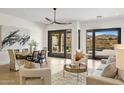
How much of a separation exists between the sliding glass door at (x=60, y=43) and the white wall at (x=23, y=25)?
88cm

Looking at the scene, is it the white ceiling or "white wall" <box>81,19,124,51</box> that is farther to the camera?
"white wall" <box>81,19,124,51</box>

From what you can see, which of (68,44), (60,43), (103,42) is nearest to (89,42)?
(103,42)

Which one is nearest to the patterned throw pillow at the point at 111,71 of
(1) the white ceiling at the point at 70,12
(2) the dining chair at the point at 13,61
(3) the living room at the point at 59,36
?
(3) the living room at the point at 59,36

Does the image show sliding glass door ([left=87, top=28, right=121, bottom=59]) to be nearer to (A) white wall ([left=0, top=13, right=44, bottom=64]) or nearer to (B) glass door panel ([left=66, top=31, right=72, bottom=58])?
(B) glass door panel ([left=66, top=31, right=72, bottom=58])

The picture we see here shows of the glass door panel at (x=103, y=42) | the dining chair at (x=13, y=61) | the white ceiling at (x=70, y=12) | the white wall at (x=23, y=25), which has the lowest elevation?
the dining chair at (x=13, y=61)

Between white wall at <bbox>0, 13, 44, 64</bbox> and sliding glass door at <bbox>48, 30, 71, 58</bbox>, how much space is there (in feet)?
2.90

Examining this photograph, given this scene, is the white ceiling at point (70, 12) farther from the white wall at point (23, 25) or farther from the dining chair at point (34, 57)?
the dining chair at point (34, 57)

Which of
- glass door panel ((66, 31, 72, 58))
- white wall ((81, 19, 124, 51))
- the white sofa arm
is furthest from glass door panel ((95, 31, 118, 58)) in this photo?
the white sofa arm

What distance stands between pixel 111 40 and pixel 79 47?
2.12 meters

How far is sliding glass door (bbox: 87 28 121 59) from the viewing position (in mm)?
9273

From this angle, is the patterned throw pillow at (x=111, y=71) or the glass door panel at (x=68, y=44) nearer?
the patterned throw pillow at (x=111, y=71)

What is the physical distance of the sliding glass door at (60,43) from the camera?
10.6 metres

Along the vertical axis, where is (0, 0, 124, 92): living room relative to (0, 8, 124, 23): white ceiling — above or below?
below
